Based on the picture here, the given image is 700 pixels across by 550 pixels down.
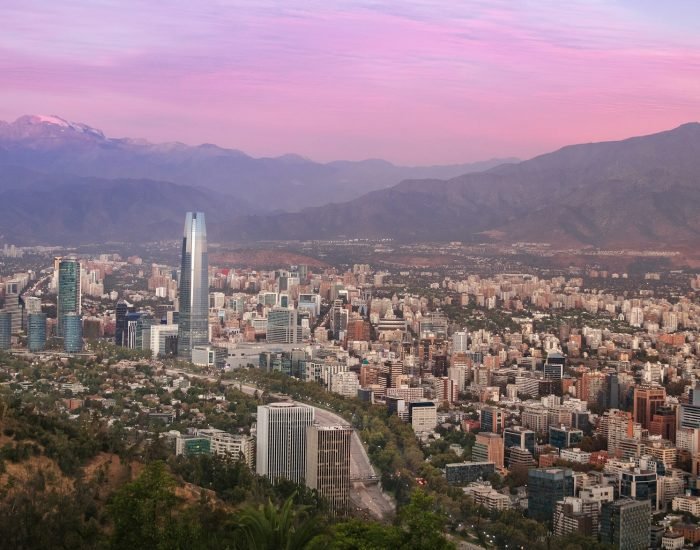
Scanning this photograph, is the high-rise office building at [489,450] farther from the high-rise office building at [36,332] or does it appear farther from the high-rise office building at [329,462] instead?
the high-rise office building at [36,332]

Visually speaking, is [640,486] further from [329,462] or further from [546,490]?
[329,462]

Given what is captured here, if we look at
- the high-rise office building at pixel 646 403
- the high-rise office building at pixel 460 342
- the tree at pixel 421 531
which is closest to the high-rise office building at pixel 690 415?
the high-rise office building at pixel 646 403

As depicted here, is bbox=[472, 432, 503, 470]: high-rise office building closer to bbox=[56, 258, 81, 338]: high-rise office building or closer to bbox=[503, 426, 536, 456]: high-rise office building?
bbox=[503, 426, 536, 456]: high-rise office building

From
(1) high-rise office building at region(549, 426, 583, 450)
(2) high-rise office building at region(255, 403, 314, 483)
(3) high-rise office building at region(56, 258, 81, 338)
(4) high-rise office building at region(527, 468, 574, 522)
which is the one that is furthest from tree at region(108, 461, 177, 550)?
(3) high-rise office building at region(56, 258, 81, 338)

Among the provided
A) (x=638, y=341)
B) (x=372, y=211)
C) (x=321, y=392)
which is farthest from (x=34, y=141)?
(x=321, y=392)

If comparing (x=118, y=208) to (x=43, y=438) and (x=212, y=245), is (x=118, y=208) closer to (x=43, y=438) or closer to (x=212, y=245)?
(x=212, y=245)

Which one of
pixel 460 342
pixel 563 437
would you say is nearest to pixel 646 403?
pixel 563 437
